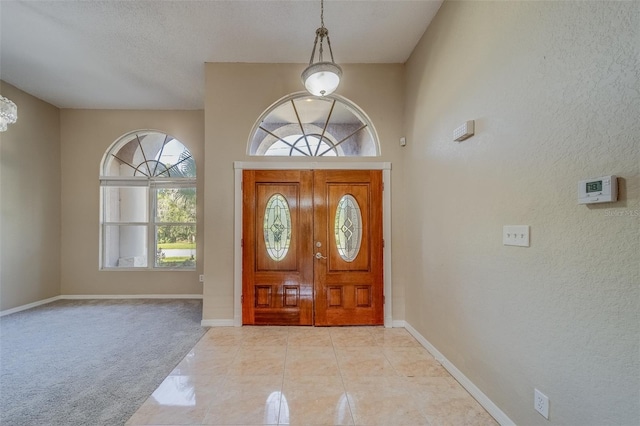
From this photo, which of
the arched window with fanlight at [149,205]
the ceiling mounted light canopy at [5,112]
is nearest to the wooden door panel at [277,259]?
the arched window with fanlight at [149,205]

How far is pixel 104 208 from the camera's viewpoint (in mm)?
5379

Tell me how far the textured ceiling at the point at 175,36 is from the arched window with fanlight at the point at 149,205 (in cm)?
130

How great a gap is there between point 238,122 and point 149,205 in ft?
9.08

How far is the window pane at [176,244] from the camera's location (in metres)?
5.32

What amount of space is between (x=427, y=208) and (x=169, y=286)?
4572mm

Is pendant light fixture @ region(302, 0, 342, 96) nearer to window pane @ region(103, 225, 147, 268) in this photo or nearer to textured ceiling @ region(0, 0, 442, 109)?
textured ceiling @ region(0, 0, 442, 109)

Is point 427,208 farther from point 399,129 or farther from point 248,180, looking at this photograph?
point 248,180

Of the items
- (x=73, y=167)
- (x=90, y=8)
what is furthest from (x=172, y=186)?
(x=90, y=8)

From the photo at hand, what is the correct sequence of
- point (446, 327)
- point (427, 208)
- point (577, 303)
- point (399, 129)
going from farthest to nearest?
point (399, 129), point (427, 208), point (446, 327), point (577, 303)

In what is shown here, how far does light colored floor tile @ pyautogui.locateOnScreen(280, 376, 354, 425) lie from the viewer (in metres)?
1.97

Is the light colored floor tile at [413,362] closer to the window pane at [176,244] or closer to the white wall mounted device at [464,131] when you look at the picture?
the white wall mounted device at [464,131]

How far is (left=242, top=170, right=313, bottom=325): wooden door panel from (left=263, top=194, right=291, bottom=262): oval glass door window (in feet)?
0.04

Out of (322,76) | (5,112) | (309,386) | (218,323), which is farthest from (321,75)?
(5,112)

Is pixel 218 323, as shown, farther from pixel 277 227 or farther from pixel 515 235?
pixel 515 235
